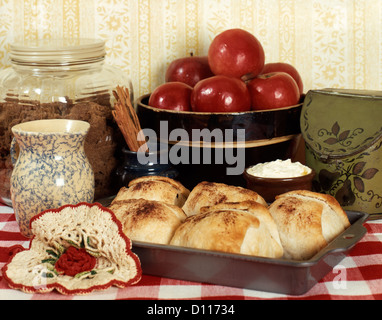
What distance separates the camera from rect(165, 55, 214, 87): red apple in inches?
48.8

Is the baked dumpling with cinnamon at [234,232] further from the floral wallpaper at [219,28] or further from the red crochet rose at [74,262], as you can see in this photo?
the floral wallpaper at [219,28]

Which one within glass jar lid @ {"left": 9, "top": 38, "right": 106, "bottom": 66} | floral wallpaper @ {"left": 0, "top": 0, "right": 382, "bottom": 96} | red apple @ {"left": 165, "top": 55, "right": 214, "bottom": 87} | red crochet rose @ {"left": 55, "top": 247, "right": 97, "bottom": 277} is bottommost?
red crochet rose @ {"left": 55, "top": 247, "right": 97, "bottom": 277}

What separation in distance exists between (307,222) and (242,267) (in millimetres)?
138

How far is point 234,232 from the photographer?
78 cm

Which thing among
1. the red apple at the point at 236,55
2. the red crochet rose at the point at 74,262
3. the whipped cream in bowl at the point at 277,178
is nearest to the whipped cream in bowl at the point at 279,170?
the whipped cream in bowl at the point at 277,178

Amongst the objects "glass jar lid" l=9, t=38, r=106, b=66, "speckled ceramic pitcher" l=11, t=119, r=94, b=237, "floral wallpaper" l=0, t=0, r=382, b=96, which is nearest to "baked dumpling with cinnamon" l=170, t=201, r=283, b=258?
"speckled ceramic pitcher" l=11, t=119, r=94, b=237

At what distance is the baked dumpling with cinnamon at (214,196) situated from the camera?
0.94 m

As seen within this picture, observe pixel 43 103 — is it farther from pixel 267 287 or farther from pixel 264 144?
pixel 267 287

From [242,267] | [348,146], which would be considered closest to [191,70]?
[348,146]

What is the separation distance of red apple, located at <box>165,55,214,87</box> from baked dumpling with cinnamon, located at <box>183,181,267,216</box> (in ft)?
1.13

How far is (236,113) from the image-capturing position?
1.06m

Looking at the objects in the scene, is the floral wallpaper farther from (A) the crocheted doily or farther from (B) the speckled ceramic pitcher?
(A) the crocheted doily
